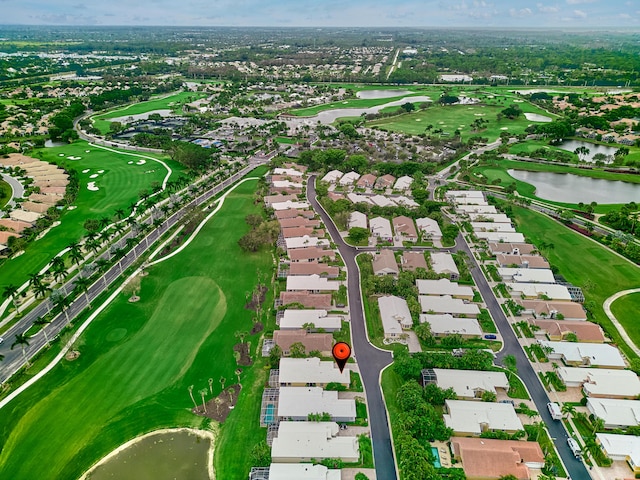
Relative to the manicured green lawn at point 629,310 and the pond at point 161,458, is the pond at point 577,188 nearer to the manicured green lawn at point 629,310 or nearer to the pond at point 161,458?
the manicured green lawn at point 629,310

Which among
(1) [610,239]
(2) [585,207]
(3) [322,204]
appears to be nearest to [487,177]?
(2) [585,207]

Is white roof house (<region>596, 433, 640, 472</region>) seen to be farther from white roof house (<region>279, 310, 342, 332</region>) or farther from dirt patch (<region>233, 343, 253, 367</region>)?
dirt patch (<region>233, 343, 253, 367</region>)

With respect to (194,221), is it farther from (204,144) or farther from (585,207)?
(585,207)

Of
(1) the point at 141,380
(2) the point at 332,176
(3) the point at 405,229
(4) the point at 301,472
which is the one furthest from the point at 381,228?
(4) the point at 301,472

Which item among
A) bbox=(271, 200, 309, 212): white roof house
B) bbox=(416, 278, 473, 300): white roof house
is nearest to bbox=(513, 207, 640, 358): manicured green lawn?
bbox=(416, 278, 473, 300): white roof house

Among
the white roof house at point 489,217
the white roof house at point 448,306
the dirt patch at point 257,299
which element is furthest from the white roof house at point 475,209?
the dirt patch at point 257,299

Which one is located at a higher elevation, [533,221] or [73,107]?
[73,107]

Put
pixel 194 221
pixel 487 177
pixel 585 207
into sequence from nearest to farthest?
pixel 194 221
pixel 585 207
pixel 487 177
